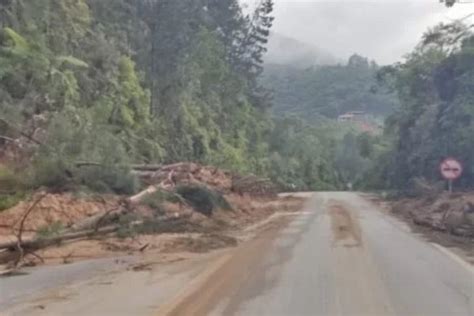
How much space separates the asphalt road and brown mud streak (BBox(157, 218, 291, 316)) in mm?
58

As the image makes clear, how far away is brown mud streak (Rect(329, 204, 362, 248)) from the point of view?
17078mm

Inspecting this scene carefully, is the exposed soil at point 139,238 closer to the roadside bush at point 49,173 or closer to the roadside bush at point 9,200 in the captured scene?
the roadside bush at point 9,200

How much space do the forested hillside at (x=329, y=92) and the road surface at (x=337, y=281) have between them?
123 m

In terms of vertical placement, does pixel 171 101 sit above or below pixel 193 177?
above

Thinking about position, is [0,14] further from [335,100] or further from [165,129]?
[335,100]

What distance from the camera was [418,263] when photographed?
531 inches

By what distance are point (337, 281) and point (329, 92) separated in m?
141

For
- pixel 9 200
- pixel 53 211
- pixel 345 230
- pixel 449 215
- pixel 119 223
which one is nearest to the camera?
pixel 53 211

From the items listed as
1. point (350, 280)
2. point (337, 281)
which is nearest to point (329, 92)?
point (350, 280)

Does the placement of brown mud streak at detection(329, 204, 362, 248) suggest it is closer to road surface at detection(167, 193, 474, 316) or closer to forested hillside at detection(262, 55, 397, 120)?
road surface at detection(167, 193, 474, 316)

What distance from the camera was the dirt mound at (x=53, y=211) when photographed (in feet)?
49.9

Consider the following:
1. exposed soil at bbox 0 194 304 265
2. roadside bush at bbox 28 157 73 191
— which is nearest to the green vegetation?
roadside bush at bbox 28 157 73 191

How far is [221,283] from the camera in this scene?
10.7 metres

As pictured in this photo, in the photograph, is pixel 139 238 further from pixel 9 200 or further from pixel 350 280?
pixel 350 280
